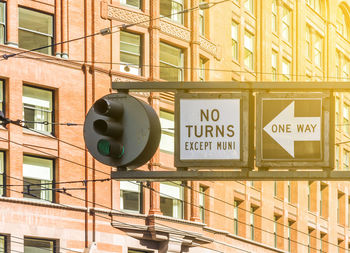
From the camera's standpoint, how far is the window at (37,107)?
41219 millimetres

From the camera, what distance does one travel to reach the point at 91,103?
43.2 meters

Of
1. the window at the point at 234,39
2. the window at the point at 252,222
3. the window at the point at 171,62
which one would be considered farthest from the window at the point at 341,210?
the window at the point at 171,62

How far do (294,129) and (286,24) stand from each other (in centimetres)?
5173

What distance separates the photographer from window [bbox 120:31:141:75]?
4509 cm

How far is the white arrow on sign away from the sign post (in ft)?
0.92

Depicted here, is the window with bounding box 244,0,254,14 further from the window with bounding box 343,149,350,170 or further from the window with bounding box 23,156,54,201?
the window with bounding box 23,156,54,201

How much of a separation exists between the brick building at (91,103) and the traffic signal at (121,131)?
90.4 feet

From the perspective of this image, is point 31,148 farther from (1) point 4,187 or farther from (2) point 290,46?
(2) point 290,46

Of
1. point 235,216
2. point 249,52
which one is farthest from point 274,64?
point 235,216

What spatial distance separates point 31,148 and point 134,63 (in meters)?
6.77

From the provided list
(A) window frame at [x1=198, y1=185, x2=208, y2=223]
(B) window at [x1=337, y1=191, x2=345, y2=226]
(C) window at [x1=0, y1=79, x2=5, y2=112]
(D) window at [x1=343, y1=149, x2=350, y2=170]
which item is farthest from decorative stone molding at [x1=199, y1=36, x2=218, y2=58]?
(B) window at [x1=337, y1=191, x2=345, y2=226]

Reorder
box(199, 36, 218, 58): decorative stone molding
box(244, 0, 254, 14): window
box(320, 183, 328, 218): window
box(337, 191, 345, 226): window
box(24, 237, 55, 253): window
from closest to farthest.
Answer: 1. box(24, 237, 55, 253): window
2. box(199, 36, 218, 58): decorative stone molding
3. box(244, 0, 254, 14): window
4. box(320, 183, 328, 218): window
5. box(337, 191, 345, 226): window

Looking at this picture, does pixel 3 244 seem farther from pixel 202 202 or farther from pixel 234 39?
pixel 234 39

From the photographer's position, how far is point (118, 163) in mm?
9523
